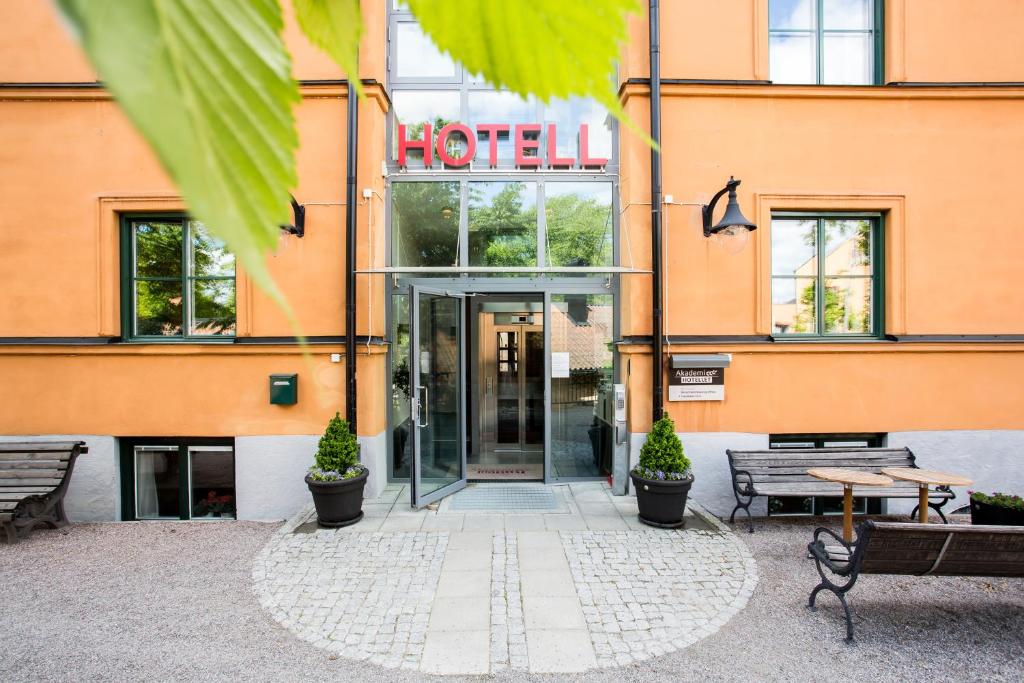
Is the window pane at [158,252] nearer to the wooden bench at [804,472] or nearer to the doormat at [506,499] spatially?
the doormat at [506,499]

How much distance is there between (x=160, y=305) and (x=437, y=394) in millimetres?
4027

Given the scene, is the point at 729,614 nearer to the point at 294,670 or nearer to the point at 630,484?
the point at 630,484

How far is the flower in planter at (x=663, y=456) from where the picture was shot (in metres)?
6.00

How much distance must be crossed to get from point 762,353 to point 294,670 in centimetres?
640

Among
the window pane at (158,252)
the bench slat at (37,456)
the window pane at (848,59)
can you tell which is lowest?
the bench slat at (37,456)

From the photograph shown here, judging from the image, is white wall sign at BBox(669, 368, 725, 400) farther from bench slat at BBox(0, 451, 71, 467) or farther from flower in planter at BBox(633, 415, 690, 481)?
bench slat at BBox(0, 451, 71, 467)

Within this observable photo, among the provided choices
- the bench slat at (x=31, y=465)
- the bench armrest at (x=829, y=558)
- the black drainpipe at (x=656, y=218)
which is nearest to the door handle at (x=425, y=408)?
the black drainpipe at (x=656, y=218)

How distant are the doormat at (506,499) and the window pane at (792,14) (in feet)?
24.2

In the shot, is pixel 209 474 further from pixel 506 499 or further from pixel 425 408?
pixel 506 499

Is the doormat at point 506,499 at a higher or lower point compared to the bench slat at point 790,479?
lower

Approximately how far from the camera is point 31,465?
6195mm

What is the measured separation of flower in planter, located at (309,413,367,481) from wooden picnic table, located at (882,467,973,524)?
6.37 metres

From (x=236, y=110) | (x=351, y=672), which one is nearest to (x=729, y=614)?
(x=351, y=672)

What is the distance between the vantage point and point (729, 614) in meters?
4.27
